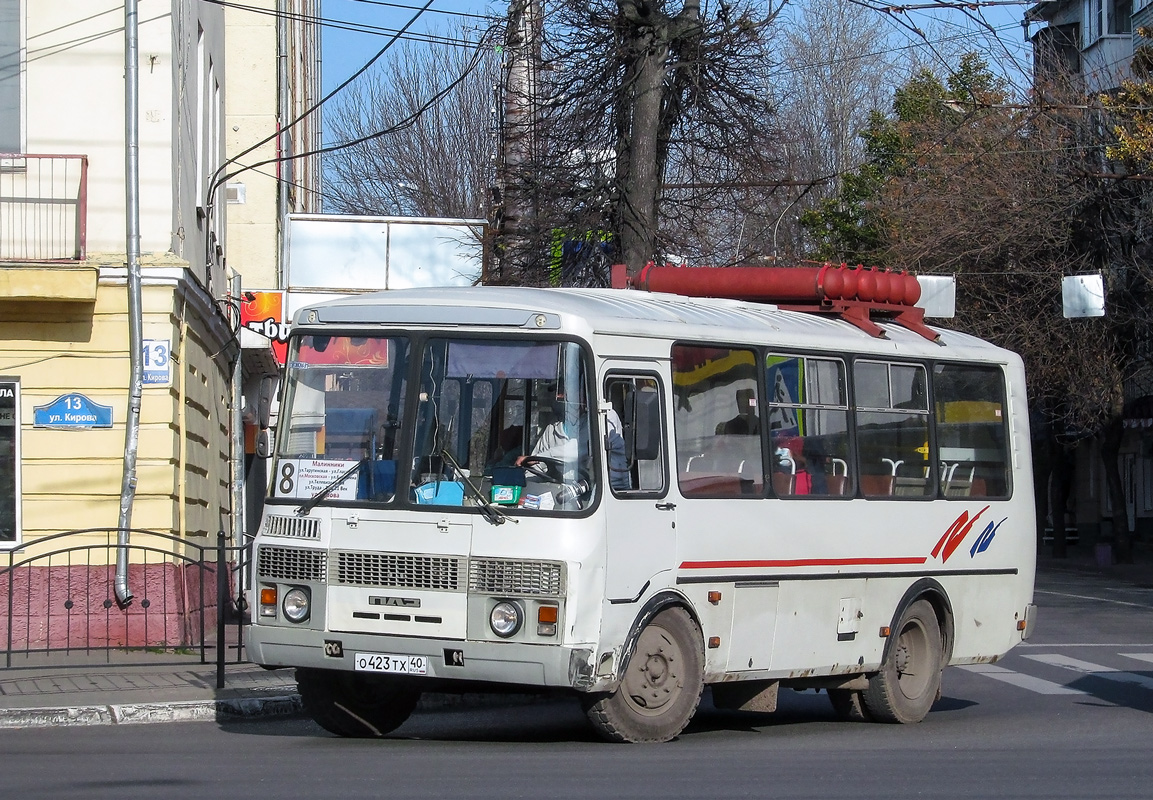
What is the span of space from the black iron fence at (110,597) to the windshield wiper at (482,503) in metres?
5.62

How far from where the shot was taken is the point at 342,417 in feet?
31.3

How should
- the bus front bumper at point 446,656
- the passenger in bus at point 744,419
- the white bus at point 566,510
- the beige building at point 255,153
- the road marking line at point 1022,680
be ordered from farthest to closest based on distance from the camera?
1. the beige building at point 255,153
2. the road marking line at point 1022,680
3. the passenger in bus at point 744,419
4. the white bus at point 566,510
5. the bus front bumper at point 446,656

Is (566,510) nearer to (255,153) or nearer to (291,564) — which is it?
(291,564)

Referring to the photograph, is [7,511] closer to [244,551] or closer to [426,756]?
[244,551]

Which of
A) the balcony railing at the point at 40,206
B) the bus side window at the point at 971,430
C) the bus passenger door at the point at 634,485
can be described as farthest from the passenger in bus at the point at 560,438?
the balcony railing at the point at 40,206

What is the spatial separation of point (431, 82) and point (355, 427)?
38.9 meters

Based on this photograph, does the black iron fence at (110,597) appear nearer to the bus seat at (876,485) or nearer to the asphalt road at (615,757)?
Answer: the asphalt road at (615,757)

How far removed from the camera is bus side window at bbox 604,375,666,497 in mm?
9234

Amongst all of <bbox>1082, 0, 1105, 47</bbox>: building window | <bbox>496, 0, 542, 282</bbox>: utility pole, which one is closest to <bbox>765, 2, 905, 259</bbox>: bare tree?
<bbox>1082, 0, 1105, 47</bbox>: building window

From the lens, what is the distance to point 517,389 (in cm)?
925

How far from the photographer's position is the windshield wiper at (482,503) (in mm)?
8992

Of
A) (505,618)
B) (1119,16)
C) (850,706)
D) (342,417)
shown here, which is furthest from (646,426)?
(1119,16)

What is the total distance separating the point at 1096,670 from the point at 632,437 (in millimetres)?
8155

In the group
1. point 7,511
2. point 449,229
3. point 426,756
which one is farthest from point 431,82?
point 426,756
